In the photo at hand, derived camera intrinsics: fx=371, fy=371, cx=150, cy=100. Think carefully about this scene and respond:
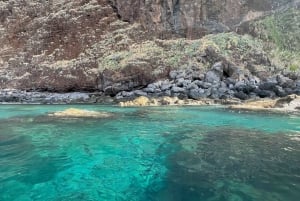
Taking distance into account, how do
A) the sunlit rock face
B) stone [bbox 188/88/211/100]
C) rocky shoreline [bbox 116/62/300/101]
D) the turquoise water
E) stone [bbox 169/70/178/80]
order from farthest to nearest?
the sunlit rock face, stone [bbox 169/70/178/80], stone [bbox 188/88/211/100], rocky shoreline [bbox 116/62/300/101], the turquoise water

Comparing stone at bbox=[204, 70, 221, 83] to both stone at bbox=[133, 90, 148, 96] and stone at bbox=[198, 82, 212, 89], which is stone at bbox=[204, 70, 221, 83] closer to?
stone at bbox=[198, 82, 212, 89]

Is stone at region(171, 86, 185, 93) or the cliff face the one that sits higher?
the cliff face

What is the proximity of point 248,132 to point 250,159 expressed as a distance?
17.9ft

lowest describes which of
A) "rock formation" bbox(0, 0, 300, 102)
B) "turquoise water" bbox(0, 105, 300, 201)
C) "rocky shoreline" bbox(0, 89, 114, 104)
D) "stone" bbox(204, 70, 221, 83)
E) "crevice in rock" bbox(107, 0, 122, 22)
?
"turquoise water" bbox(0, 105, 300, 201)

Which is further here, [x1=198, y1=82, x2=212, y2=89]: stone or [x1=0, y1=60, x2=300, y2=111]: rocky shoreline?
[x1=198, y1=82, x2=212, y2=89]: stone

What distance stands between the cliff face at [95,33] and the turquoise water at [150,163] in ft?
85.3

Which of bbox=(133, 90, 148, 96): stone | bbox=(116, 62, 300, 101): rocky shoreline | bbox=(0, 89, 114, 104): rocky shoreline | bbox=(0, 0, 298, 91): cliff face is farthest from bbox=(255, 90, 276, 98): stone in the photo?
bbox=(0, 89, 114, 104): rocky shoreline

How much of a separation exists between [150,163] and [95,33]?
137ft

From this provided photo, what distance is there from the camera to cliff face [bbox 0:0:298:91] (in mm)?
42969

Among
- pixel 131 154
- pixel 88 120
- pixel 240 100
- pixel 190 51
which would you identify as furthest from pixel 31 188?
pixel 190 51

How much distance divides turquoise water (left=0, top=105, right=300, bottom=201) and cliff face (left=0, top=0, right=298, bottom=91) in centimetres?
2599

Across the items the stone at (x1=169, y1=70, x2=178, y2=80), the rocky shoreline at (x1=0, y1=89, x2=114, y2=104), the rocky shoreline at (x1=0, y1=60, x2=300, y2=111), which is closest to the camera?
the rocky shoreline at (x1=0, y1=60, x2=300, y2=111)

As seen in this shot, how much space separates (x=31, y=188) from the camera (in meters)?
7.46

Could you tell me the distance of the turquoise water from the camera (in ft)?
23.3
